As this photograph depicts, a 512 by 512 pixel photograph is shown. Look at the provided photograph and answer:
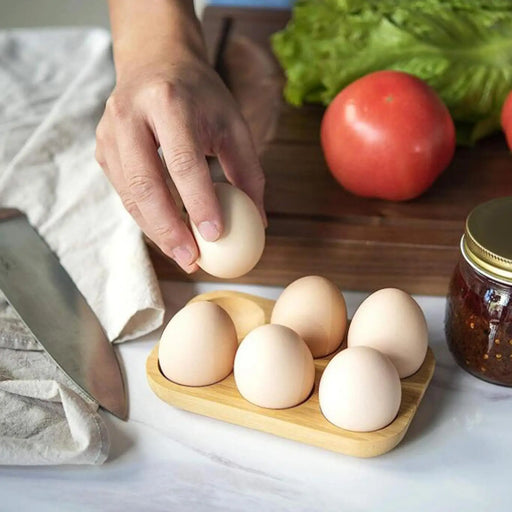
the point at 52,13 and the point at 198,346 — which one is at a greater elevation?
the point at 198,346

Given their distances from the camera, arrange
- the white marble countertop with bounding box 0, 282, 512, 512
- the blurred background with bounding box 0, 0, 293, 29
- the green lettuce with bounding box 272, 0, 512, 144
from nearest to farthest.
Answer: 1. the white marble countertop with bounding box 0, 282, 512, 512
2. the green lettuce with bounding box 272, 0, 512, 144
3. the blurred background with bounding box 0, 0, 293, 29

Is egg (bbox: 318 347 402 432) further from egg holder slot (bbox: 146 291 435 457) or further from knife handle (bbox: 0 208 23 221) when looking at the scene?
knife handle (bbox: 0 208 23 221)

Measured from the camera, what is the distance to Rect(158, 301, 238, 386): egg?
2.26 ft

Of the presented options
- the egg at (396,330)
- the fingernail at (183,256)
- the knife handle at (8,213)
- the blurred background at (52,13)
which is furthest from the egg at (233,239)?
the blurred background at (52,13)

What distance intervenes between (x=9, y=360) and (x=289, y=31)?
62 centimetres

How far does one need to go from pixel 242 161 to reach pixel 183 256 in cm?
14

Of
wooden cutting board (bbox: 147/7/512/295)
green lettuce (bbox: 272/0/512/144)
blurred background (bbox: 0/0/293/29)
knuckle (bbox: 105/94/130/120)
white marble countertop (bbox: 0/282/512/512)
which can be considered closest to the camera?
white marble countertop (bbox: 0/282/512/512)

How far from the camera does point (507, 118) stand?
96cm

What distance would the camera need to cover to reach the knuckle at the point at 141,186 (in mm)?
721

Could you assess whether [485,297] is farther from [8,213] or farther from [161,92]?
[8,213]

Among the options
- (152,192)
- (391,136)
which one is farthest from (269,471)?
(391,136)

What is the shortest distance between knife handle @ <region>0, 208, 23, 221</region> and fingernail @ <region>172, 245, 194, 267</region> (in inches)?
11.3

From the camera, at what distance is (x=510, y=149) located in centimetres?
100

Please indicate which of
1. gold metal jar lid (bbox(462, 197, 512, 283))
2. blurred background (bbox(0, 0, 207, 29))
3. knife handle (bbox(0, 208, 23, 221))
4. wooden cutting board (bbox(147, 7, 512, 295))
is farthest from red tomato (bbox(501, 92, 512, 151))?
blurred background (bbox(0, 0, 207, 29))
